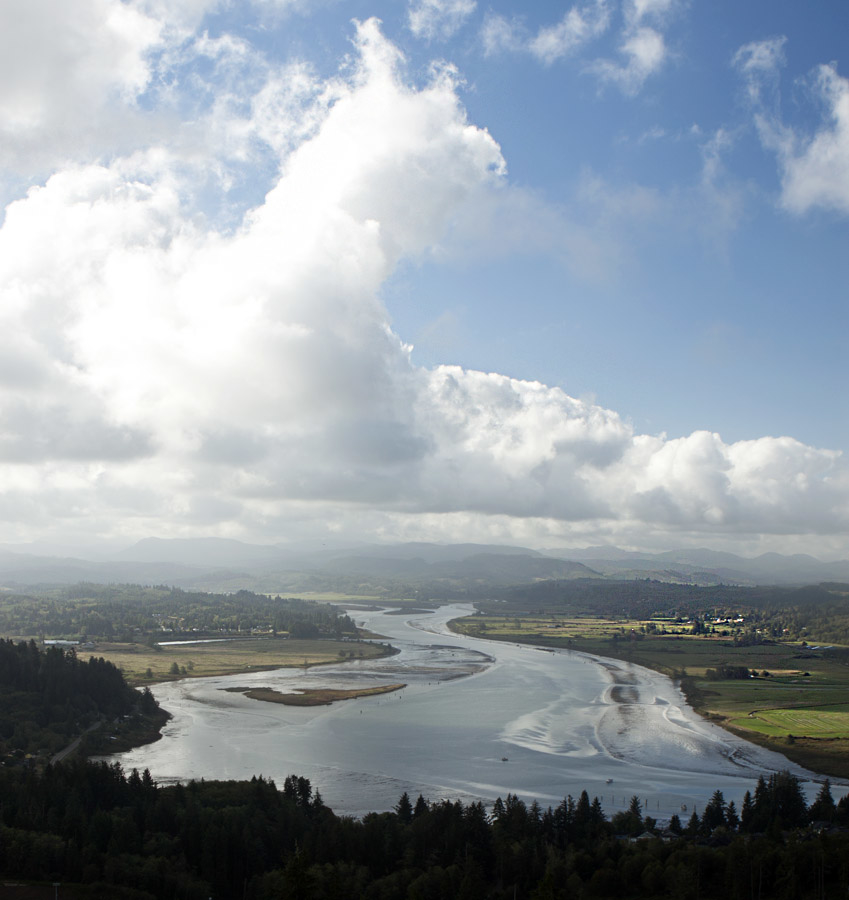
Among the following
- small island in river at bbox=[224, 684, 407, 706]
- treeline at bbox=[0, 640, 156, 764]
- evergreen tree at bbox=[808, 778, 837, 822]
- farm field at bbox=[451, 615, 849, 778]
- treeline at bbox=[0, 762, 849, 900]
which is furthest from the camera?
small island in river at bbox=[224, 684, 407, 706]

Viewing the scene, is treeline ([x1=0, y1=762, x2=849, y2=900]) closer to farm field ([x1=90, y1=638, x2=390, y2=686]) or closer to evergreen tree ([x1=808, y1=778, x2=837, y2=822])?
evergreen tree ([x1=808, y1=778, x2=837, y2=822])

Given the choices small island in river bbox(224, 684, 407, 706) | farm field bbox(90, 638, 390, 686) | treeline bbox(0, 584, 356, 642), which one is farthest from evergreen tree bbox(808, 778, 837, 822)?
treeline bbox(0, 584, 356, 642)

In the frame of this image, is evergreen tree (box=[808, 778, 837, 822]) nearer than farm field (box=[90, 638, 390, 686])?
Yes

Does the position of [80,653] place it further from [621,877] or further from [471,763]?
[621,877]

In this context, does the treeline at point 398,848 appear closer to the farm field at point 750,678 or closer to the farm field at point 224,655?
the farm field at point 750,678

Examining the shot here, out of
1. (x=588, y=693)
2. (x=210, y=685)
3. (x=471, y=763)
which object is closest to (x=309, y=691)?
(x=210, y=685)
